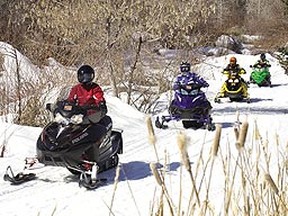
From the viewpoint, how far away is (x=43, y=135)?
6.66m

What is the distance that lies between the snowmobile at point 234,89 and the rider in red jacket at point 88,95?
875 cm

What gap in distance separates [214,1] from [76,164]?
770 cm

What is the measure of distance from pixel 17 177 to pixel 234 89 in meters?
9.45

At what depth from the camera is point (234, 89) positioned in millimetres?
15477

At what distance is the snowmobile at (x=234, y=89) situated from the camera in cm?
1541

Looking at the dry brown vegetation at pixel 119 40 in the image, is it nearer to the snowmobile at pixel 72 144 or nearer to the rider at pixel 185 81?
the rider at pixel 185 81

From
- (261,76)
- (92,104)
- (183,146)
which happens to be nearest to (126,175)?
(92,104)

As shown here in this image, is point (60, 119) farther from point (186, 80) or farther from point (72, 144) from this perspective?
point (186, 80)

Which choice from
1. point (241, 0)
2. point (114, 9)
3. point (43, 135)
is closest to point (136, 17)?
point (114, 9)

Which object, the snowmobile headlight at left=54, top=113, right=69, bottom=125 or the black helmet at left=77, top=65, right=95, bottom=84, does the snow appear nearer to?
the snowmobile headlight at left=54, top=113, right=69, bottom=125

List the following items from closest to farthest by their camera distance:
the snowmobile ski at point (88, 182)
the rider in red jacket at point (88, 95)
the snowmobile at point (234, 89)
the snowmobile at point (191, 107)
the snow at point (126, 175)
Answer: the snow at point (126, 175) → the snowmobile ski at point (88, 182) → the rider in red jacket at point (88, 95) → the snowmobile at point (191, 107) → the snowmobile at point (234, 89)

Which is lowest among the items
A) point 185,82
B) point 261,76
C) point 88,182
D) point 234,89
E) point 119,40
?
point 88,182

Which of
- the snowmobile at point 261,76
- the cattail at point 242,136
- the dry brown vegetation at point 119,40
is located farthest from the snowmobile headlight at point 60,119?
the snowmobile at point 261,76

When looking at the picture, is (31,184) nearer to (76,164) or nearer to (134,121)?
(76,164)
